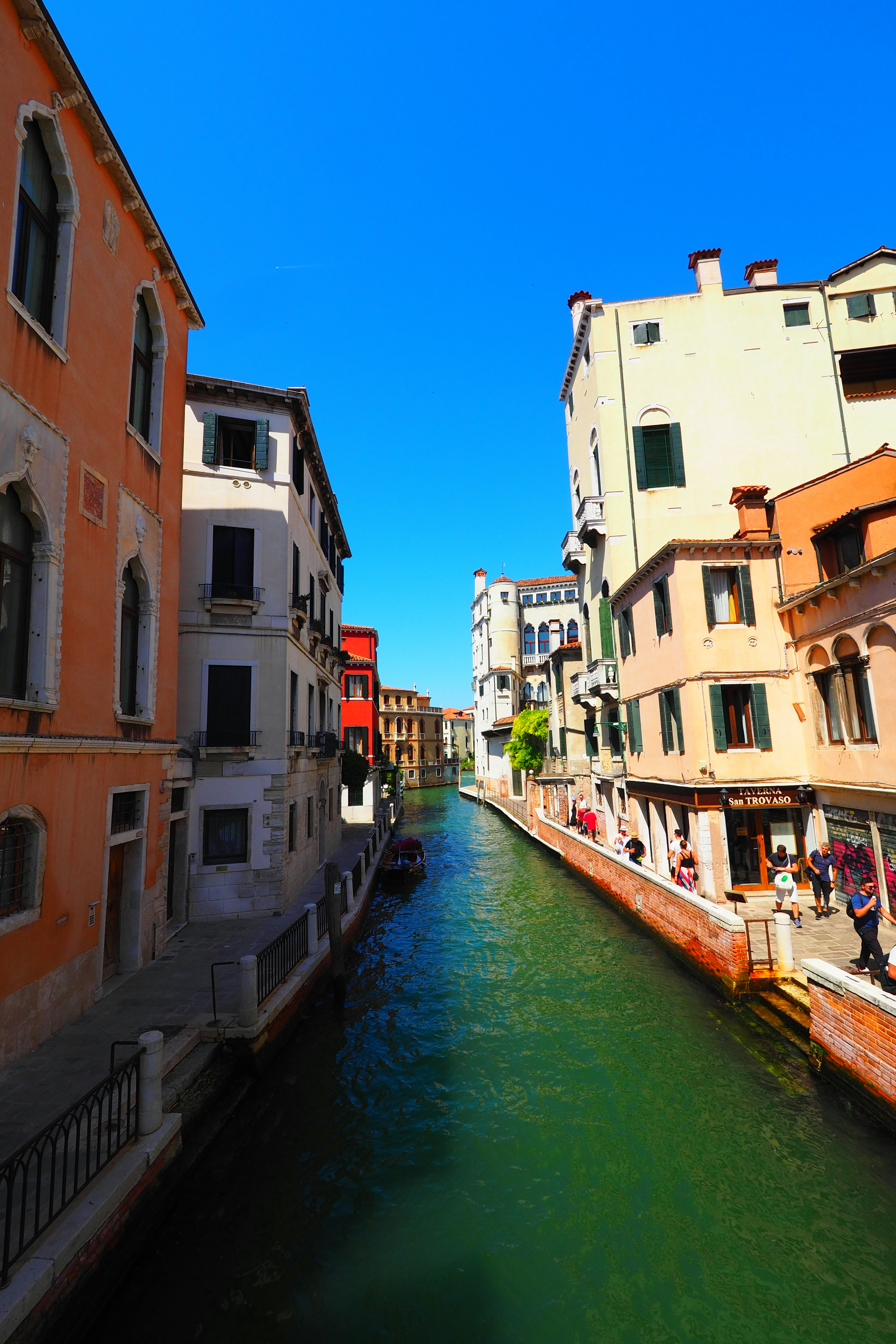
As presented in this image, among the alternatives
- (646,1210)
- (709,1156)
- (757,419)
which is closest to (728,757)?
(709,1156)

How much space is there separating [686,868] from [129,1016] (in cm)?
1214

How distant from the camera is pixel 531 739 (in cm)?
4378

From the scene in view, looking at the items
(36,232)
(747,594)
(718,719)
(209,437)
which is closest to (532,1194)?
(718,719)

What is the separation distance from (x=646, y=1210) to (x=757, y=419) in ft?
75.7

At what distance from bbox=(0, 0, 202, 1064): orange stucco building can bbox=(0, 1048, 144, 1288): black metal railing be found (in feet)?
6.08

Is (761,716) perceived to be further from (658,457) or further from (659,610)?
(658,457)

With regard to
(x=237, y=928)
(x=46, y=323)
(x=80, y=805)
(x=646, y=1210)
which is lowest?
(x=646, y=1210)

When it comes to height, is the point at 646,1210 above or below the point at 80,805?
below

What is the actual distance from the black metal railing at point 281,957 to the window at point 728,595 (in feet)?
38.3

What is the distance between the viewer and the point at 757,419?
22844 millimetres

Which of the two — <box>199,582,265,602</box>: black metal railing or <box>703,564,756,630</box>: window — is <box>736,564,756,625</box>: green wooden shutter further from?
<box>199,582,265,602</box>: black metal railing

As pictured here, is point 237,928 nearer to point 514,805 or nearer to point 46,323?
point 46,323

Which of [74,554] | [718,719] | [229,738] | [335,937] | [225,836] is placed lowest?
[335,937]

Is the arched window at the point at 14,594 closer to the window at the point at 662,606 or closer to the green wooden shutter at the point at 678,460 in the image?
the window at the point at 662,606
